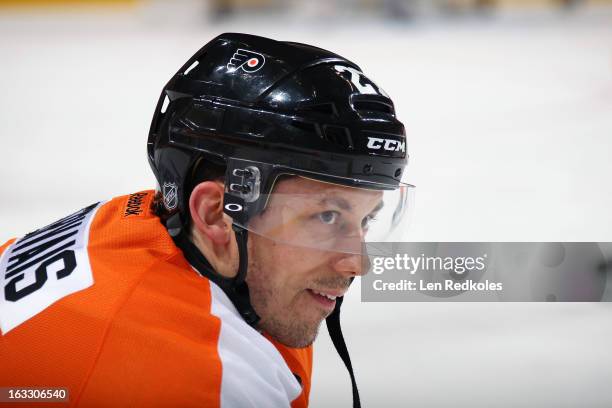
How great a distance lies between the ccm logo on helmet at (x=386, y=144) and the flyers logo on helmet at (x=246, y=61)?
0.30m

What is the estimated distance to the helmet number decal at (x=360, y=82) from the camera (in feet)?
5.82

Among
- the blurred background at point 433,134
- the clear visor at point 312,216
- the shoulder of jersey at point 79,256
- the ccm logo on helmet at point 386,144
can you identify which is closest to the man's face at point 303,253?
the clear visor at point 312,216

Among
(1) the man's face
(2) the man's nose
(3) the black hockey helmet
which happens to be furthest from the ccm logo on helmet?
(2) the man's nose

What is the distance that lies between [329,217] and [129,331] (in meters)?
0.51

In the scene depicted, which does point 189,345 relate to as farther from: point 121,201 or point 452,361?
point 452,361

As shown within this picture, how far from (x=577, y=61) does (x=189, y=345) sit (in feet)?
19.9

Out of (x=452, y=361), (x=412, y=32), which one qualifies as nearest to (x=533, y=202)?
(x=452, y=361)

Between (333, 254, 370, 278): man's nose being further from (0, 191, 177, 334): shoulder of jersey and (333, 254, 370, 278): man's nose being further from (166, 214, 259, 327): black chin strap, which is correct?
(0, 191, 177, 334): shoulder of jersey

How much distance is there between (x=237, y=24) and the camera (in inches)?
356

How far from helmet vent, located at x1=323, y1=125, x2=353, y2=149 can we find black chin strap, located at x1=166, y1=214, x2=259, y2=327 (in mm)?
276

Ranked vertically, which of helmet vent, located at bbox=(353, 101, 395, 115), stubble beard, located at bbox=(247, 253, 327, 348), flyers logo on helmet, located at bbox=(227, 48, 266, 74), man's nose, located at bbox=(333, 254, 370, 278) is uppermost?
flyers logo on helmet, located at bbox=(227, 48, 266, 74)

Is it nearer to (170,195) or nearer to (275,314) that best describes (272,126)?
(170,195)

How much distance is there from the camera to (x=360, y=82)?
179cm

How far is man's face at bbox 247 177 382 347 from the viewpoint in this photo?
5.69 feet
